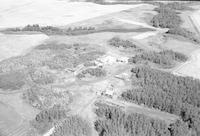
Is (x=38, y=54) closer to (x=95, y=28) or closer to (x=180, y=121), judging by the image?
(x=95, y=28)

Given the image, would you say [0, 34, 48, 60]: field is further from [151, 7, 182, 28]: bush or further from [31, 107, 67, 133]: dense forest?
[151, 7, 182, 28]: bush

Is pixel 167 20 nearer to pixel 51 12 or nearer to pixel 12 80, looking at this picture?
pixel 51 12

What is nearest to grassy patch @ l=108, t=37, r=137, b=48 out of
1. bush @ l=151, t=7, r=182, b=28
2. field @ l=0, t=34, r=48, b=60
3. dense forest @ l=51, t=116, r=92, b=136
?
field @ l=0, t=34, r=48, b=60

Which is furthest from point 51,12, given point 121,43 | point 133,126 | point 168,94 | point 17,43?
point 133,126

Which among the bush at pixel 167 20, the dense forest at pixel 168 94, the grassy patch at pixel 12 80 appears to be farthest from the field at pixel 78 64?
the bush at pixel 167 20

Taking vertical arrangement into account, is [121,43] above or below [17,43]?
below

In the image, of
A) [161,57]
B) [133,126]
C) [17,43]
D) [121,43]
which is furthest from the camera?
[17,43]
